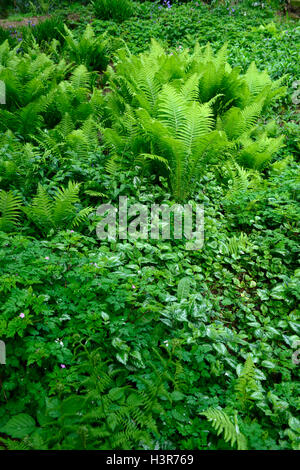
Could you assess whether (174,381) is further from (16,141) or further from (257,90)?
(257,90)

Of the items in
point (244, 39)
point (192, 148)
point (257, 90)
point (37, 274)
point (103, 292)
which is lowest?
point (103, 292)

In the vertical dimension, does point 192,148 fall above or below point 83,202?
above

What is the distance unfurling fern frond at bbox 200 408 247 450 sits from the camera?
1.44 metres

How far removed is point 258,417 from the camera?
169cm

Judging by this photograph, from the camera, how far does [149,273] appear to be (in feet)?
6.57

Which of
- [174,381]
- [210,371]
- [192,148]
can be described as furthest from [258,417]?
[192,148]

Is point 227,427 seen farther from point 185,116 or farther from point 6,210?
point 185,116

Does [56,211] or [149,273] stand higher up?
[56,211]

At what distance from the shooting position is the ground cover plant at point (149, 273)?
1.54m

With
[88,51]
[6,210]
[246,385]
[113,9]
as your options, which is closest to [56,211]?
[6,210]

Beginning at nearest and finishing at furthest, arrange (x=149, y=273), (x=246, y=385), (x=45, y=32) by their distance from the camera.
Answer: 1. (x=246, y=385)
2. (x=149, y=273)
3. (x=45, y=32)

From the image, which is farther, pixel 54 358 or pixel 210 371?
pixel 210 371

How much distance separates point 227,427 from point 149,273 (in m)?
0.86

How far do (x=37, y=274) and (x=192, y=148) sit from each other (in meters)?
1.75
